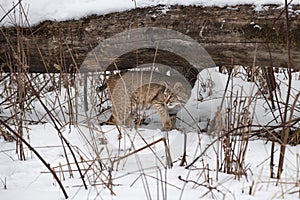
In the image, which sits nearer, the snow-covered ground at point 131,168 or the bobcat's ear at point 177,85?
the snow-covered ground at point 131,168

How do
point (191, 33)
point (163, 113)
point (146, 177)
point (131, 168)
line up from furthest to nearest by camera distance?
point (163, 113) < point (191, 33) < point (131, 168) < point (146, 177)

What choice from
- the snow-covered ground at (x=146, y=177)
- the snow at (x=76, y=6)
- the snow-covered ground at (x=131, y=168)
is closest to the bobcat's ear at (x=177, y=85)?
the snow-covered ground at (x=131, y=168)

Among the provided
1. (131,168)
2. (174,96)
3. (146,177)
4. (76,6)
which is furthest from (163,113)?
(146,177)

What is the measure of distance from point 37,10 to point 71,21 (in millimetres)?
374

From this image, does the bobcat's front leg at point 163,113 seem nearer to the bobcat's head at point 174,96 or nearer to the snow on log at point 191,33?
→ the bobcat's head at point 174,96

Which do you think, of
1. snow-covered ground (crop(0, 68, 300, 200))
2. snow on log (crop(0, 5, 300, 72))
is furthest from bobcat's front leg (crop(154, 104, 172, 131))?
snow on log (crop(0, 5, 300, 72))

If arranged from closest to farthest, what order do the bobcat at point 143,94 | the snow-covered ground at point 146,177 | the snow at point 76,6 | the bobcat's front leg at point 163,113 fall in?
the snow-covered ground at point 146,177, the snow at point 76,6, the bobcat's front leg at point 163,113, the bobcat at point 143,94

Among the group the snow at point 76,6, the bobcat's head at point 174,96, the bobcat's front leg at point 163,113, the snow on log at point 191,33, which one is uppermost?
the snow at point 76,6

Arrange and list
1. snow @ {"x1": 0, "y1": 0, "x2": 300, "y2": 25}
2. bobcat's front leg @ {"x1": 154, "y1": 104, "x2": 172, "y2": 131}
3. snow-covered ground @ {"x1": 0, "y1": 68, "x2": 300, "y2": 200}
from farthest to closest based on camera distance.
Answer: bobcat's front leg @ {"x1": 154, "y1": 104, "x2": 172, "y2": 131}, snow @ {"x1": 0, "y1": 0, "x2": 300, "y2": 25}, snow-covered ground @ {"x1": 0, "y1": 68, "x2": 300, "y2": 200}

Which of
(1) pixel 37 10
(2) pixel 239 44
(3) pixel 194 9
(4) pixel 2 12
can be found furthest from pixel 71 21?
(2) pixel 239 44

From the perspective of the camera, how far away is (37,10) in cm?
363

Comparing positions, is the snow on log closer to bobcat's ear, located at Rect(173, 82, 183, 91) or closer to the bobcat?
the bobcat

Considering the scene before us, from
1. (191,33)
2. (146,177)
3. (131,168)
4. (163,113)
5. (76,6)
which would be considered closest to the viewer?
(146,177)

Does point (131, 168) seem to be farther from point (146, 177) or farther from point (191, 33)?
point (191, 33)
